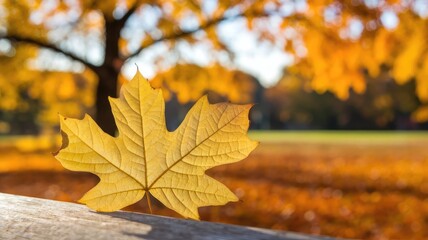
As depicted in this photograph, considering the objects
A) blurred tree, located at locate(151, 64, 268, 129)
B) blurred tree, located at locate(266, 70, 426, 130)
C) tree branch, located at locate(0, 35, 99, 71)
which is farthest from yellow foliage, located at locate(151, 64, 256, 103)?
blurred tree, located at locate(266, 70, 426, 130)

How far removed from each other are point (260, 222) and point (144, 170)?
16.9ft

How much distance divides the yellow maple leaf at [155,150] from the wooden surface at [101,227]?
0.02 m

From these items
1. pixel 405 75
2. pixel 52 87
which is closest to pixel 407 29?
pixel 405 75

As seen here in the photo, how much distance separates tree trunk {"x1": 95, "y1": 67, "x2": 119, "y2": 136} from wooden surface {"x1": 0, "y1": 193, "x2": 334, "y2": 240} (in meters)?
6.96

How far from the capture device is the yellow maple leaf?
67 centimetres

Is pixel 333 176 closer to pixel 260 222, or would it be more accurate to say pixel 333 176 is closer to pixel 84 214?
pixel 260 222

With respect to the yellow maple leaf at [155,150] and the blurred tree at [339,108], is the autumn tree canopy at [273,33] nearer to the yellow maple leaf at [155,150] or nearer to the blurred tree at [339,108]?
the yellow maple leaf at [155,150]

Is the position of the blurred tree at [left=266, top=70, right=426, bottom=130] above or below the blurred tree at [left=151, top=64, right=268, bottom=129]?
above

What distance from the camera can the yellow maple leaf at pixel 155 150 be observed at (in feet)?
2.20

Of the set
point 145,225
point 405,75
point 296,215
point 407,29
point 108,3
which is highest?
point 108,3

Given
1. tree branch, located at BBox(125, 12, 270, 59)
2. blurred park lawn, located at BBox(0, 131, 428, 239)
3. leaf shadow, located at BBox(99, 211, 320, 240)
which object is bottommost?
blurred park lawn, located at BBox(0, 131, 428, 239)

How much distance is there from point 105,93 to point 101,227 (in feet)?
25.2

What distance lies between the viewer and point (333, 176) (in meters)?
10.7

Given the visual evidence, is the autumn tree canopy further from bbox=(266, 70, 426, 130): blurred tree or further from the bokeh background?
bbox=(266, 70, 426, 130): blurred tree
